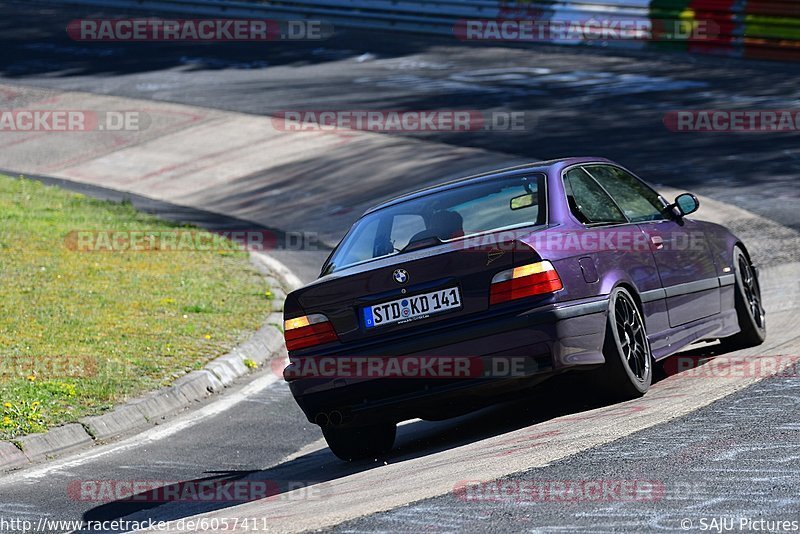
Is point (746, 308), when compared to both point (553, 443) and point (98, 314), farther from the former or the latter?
point (98, 314)

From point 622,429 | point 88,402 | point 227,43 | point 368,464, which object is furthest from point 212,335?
point 227,43

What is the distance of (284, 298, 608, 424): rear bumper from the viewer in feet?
21.5

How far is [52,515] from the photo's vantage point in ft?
20.9

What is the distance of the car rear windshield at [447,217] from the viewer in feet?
23.5

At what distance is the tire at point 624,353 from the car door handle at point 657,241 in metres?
0.65

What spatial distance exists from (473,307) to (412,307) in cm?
33

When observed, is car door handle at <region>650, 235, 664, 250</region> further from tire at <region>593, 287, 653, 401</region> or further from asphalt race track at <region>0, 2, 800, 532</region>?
asphalt race track at <region>0, 2, 800, 532</region>

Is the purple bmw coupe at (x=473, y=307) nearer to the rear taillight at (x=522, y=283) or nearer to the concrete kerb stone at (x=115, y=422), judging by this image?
A: the rear taillight at (x=522, y=283)

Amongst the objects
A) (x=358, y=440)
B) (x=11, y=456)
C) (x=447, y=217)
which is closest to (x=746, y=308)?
(x=447, y=217)

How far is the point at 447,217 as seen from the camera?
7.30 m

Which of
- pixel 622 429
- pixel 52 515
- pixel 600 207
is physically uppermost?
pixel 600 207

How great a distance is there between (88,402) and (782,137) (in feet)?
43.9

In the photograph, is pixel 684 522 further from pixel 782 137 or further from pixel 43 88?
pixel 43 88

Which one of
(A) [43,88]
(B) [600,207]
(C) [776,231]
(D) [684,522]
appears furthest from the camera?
(A) [43,88]
